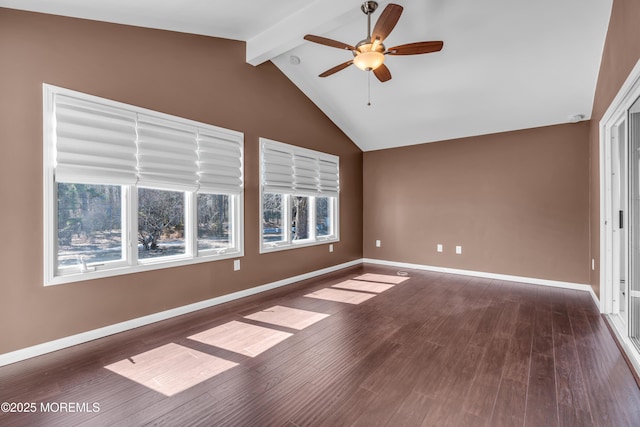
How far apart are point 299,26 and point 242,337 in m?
3.19

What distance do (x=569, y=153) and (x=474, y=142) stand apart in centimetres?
127

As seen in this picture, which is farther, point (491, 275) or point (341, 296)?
point (491, 275)

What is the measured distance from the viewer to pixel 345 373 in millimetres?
2119

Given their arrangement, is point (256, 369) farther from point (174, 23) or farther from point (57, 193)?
point (174, 23)

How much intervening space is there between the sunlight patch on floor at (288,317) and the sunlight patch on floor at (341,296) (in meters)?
0.56

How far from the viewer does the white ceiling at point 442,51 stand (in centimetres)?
280

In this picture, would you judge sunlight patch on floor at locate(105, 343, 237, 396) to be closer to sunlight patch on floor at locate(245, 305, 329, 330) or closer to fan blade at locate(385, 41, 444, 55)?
sunlight patch on floor at locate(245, 305, 329, 330)

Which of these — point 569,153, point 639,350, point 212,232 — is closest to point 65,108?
point 212,232

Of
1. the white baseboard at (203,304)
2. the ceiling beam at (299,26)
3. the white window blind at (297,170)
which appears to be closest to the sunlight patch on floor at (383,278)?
the white baseboard at (203,304)

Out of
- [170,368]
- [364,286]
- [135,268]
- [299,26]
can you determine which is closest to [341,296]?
[364,286]

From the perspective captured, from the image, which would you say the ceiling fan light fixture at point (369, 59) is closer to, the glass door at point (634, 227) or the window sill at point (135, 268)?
the glass door at point (634, 227)

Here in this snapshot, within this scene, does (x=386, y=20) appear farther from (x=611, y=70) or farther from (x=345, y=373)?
(x=345, y=373)

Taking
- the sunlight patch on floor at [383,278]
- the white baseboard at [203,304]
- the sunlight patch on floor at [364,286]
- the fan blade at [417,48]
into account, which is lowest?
the sunlight patch on floor at [364,286]

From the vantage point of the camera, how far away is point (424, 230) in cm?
554
